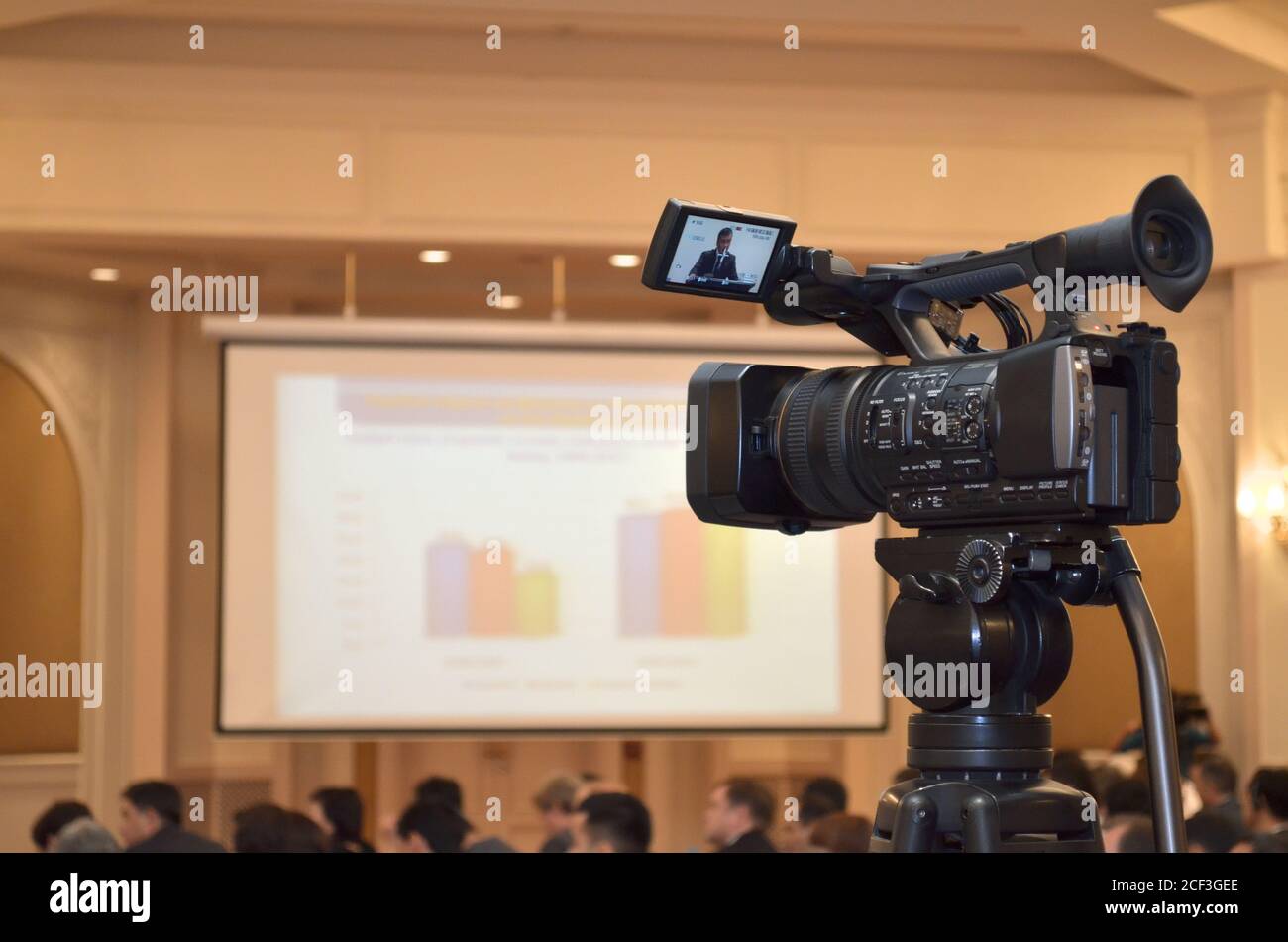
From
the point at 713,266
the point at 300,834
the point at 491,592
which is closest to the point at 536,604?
the point at 491,592

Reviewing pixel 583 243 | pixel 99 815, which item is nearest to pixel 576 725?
pixel 583 243

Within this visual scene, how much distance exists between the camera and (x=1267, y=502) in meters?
5.29

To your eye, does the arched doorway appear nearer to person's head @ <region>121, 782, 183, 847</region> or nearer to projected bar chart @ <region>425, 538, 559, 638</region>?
projected bar chart @ <region>425, 538, 559, 638</region>

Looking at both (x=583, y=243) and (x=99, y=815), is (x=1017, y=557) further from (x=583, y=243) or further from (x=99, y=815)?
(x=99, y=815)

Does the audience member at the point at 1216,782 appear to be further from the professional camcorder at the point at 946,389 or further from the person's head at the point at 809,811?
the professional camcorder at the point at 946,389

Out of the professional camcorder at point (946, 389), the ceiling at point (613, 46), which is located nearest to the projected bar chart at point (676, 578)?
the ceiling at point (613, 46)

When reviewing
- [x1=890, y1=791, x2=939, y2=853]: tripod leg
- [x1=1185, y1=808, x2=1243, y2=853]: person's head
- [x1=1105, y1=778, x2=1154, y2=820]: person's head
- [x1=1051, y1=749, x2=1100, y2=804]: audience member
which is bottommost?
[x1=1051, y1=749, x2=1100, y2=804]: audience member

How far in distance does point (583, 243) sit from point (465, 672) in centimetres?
152

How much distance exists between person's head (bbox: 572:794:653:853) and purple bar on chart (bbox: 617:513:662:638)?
4.52ft

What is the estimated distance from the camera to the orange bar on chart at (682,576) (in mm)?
5242

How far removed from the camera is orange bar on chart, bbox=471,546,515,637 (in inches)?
203

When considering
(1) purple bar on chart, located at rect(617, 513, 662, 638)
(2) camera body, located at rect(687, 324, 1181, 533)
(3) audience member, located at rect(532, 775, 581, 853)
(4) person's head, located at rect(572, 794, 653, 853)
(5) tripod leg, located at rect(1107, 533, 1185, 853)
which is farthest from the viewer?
(1) purple bar on chart, located at rect(617, 513, 662, 638)

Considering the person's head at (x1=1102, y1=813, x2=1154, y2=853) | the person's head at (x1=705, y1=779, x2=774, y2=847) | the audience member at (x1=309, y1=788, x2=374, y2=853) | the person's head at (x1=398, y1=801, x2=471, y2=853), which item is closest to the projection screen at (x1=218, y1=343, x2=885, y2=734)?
the audience member at (x1=309, y1=788, x2=374, y2=853)

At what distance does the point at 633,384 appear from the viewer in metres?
5.19
